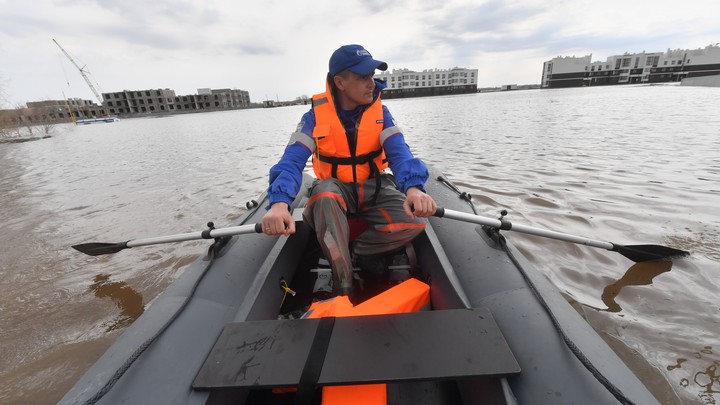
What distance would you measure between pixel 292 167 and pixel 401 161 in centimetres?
77

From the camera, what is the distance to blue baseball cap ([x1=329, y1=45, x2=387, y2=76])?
2145mm

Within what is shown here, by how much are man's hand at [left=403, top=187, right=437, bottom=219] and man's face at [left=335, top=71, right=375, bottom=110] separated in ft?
2.80

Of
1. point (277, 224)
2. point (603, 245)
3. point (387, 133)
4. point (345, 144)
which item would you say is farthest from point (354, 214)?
point (603, 245)

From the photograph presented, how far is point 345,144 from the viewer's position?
2377 mm

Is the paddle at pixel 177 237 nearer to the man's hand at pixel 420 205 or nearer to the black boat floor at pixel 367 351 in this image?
the black boat floor at pixel 367 351

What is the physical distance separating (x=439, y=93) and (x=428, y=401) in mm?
102602

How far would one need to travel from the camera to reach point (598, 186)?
498 centimetres

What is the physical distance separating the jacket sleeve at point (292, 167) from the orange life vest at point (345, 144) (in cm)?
8

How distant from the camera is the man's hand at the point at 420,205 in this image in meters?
1.84

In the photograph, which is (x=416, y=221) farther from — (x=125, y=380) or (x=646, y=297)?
(x=646, y=297)

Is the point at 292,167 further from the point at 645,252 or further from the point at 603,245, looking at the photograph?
the point at 645,252

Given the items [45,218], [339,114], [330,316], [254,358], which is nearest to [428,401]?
[330,316]

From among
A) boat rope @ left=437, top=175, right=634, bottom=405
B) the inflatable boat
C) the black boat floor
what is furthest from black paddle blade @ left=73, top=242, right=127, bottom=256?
boat rope @ left=437, top=175, right=634, bottom=405

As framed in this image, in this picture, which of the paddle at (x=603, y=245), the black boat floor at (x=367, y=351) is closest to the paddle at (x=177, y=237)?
the black boat floor at (x=367, y=351)
